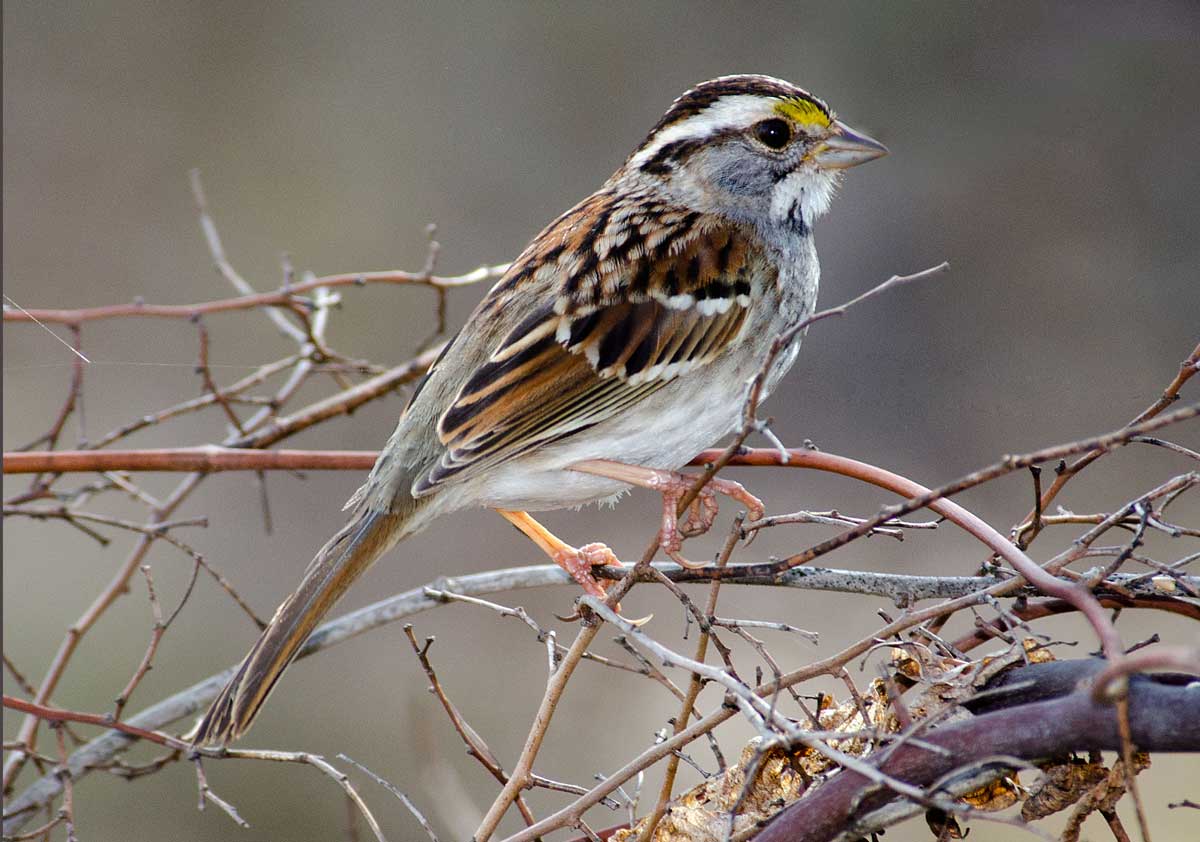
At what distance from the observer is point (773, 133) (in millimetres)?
2695

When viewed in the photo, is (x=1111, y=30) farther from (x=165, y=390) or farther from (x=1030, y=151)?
(x=165, y=390)

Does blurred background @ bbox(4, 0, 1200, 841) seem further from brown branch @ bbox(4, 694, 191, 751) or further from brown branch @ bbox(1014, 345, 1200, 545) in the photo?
brown branch @ bbox(1014, 345, 1200, 545)

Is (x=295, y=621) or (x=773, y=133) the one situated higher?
(x=773, y=133)

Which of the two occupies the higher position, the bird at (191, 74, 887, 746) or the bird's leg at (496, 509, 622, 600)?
the bird at (191, 74, 887, 746)

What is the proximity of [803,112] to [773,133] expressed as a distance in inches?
3.1

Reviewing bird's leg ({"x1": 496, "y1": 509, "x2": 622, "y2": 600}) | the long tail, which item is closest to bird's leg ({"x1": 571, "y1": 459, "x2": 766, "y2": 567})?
bird's leg ({"x1": 496, "y1": 509, "x2": 622, "y2": 600})

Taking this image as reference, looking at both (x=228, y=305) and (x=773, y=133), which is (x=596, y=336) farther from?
(x=228, y=305)

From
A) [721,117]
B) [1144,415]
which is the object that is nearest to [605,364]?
[721,117]

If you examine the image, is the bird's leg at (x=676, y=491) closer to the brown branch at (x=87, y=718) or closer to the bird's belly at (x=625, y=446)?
the bird's belly at (x=625, y=446)

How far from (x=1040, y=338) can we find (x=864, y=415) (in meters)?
0.75

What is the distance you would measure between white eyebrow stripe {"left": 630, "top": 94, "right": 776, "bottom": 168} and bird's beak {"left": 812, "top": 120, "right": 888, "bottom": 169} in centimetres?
13

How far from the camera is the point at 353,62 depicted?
7395 mm

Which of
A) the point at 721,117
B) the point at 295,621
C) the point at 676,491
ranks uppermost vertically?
the point at 721,117

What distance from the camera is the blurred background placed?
14.8 feet
